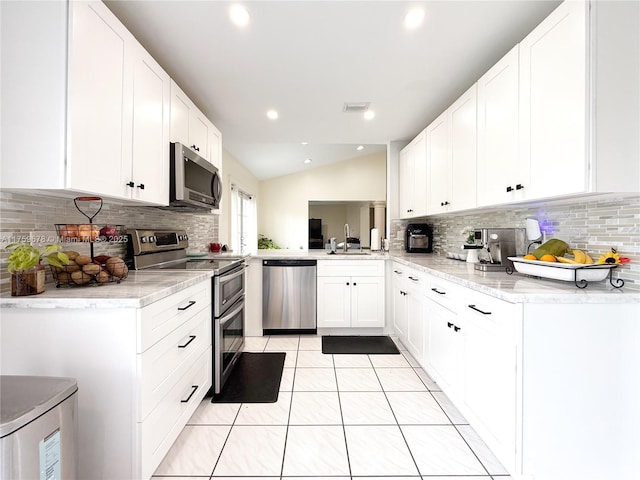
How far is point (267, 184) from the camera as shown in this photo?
7.14m

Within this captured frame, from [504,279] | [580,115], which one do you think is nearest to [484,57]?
[580,115]

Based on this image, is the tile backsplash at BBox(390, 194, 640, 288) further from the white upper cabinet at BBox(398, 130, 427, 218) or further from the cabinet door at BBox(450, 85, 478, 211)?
the white upper cabinet at BBox(398, 130, 427, 218)

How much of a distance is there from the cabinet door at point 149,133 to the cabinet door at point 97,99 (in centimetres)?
9

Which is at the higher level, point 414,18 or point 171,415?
point 414,18

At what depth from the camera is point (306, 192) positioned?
672 cm

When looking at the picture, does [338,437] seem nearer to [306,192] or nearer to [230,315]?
[230,315]

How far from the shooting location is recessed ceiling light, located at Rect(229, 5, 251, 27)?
165 cm

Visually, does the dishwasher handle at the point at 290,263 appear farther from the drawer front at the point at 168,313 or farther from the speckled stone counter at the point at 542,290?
the speckled stone counter at the point at 542,290

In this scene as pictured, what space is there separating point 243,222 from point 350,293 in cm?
328

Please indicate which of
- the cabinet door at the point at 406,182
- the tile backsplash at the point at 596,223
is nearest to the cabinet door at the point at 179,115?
the cabinet door at the point at 406,182

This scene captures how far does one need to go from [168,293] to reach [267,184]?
19.4 feet

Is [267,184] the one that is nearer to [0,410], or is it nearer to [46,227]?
[46,227]

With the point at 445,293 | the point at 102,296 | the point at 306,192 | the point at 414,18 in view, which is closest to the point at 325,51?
the point at 414,18

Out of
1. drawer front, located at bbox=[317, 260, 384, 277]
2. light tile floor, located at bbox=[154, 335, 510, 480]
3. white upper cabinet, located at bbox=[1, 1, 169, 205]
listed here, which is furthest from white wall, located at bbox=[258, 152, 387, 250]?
white upper cabinet, located at bbox=[1, 1, 169, 205]
